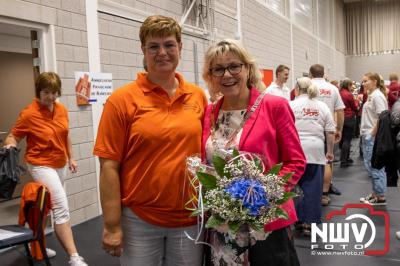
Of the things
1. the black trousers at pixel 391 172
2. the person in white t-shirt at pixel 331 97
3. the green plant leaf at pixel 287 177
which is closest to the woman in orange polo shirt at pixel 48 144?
the green plant leaf at pixel 287 177

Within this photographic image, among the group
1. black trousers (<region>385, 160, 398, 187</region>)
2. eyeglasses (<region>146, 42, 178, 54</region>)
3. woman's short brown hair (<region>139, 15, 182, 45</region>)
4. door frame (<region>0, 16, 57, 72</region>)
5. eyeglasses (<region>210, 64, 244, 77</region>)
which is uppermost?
door frame (<region>0, 16, 57, 72</region>)

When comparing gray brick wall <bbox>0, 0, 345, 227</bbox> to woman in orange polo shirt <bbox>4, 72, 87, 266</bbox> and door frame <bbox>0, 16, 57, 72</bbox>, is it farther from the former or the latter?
woman in orange polo shirt <bbox>4, 72, 87, 266</bbox>

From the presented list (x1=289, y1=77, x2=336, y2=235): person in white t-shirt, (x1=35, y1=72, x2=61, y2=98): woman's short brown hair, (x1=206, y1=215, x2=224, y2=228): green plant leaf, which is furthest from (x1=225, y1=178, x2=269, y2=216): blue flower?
(x1=289, y1=77, x2=336, y2=235): person in white t-shirt

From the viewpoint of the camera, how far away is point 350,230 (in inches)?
143

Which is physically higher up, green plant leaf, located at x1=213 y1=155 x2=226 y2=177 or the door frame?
the door frame

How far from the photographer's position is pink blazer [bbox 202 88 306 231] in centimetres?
146

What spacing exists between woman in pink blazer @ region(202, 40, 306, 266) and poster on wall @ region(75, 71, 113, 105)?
2852 mm

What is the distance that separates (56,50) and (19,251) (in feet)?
6.27

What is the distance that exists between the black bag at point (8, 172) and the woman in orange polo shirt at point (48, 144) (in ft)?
0.39

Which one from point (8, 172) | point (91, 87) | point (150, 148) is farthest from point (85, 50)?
point (150, 148)

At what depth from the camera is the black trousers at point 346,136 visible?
6.76 meters

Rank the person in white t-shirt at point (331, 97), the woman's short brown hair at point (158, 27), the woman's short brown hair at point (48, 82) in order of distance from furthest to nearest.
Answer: the person in white t-shirt at point (331, 97) < the woman's short brown hair at point (48, 82) < the woman's short brown hair at point (158, 27)

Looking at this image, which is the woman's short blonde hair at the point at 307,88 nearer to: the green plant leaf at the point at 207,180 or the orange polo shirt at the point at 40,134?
the orange polo shirt at the point at 40,134

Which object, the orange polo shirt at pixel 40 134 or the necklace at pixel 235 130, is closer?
the necklace at pixel 235 130
